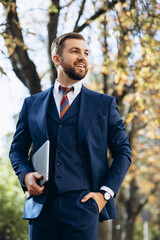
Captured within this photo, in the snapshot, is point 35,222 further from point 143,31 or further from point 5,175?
point 5,175

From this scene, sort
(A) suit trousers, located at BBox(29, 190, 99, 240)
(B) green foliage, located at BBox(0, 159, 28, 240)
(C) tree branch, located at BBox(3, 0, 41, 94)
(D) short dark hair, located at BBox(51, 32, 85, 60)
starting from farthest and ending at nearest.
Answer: (B) green foliage, located at BBox(0, 159, 28, 240)
(C) tree branch, located at BBox(3, 0, 41, 94)
(D) short dark hair, located at BBox(51, 32, 85, 60)
(A) suit trousers, located at BBox(29, 190, 99, 240)

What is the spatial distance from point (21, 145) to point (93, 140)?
25.8 inches

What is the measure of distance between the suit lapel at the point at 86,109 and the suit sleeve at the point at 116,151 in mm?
136

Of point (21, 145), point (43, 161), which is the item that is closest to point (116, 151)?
point (43, 161)

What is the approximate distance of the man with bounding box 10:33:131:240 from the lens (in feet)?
8.36

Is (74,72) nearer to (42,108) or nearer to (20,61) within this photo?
(42,108)

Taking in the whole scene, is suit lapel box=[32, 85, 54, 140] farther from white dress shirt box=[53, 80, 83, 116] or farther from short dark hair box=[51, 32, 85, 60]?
short dark hair box=[51, 32, 85, 60]

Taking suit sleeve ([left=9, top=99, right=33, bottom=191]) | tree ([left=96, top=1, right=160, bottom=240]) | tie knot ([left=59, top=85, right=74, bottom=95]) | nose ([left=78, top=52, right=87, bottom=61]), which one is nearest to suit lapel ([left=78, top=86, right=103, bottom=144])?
tie knot ([left=59, top=85, right=74, bottom=95])

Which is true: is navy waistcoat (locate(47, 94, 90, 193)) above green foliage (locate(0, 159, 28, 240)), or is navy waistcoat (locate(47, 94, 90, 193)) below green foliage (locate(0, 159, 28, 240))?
above

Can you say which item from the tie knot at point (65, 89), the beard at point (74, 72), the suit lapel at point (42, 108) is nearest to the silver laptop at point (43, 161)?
the suit lapel at point (42, 108)

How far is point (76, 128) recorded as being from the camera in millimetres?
2760

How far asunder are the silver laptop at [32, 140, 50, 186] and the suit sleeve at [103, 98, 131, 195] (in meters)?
0.45

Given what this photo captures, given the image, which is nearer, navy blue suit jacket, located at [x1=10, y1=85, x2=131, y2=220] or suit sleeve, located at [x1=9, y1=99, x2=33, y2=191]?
navy blue suit jacket, located at [x1=10, y1=85, x2=131, y2=220]

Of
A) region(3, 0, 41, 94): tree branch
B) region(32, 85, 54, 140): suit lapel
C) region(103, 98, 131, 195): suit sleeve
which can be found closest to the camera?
region(103, 98, 131, 195): suit sleeve
